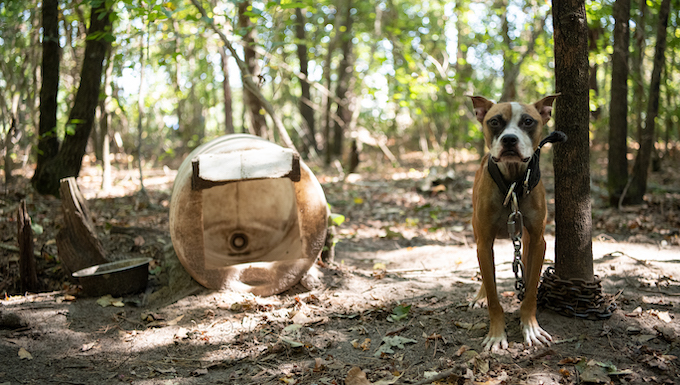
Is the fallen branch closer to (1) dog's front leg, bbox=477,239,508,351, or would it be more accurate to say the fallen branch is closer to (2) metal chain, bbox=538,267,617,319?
(1) dog's front leg, bbox=477,239,508,351

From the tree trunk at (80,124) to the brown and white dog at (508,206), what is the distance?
5.23 m

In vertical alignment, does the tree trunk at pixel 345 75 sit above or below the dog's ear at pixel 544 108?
above

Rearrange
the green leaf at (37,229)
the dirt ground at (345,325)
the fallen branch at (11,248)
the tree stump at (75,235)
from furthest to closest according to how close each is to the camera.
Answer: the green leaf at (37,229) → the fallen branch at (11,248) → the tree stump at (75,235) → the dirt ground at (345,325)

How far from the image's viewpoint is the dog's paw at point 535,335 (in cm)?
276

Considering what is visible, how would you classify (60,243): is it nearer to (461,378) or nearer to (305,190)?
(305,190)

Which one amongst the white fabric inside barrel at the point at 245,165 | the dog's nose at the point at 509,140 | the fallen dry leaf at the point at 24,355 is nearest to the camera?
the dog's nose at the point at 509,140

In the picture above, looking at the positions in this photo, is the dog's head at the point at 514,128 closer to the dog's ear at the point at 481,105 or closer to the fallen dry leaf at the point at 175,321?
the dog's ear at the point at 481,105

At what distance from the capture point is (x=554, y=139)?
A: 2.75m

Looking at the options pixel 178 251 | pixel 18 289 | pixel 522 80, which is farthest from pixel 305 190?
pixel 522 80

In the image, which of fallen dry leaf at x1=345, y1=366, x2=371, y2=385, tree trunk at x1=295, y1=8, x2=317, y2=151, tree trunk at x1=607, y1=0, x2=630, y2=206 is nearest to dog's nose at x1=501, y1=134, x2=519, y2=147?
fallen dry leaf at x1=345, y1=366, x2=371, y2=385

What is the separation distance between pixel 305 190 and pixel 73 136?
3891 millimetres

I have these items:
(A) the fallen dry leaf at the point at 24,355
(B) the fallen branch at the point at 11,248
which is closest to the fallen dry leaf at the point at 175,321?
(A) the fallen dry leaf at the point at 24,355

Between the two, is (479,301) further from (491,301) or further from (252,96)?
(252,96)

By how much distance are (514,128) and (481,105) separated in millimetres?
409
